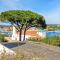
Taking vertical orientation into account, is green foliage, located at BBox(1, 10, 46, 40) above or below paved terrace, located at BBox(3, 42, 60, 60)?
above

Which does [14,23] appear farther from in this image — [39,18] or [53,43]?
[53,43]

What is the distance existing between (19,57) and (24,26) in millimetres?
35768

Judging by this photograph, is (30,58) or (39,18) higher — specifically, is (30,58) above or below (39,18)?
below

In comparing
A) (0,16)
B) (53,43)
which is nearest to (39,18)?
(0,16)

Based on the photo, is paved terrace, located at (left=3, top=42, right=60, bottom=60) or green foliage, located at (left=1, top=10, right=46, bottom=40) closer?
paved terrace, located at (left=3, top=42, right=60, bottom=60)

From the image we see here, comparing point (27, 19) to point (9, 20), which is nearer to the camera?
point (27, 19)

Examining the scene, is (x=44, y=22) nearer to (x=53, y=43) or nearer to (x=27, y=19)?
(x=27, y=19)

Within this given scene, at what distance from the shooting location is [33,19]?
131 feet

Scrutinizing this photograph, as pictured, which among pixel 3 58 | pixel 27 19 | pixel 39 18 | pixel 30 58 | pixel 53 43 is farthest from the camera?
pixel 39 18

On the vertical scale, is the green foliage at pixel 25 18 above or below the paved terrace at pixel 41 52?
above

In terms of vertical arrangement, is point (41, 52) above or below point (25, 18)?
below

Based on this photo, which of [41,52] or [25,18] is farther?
[25,18]

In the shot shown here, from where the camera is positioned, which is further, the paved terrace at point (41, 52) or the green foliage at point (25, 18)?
the green foliage at point (25, 18)

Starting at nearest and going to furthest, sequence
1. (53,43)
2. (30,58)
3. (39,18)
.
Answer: (30,58)
(53,43)
(39,18)
